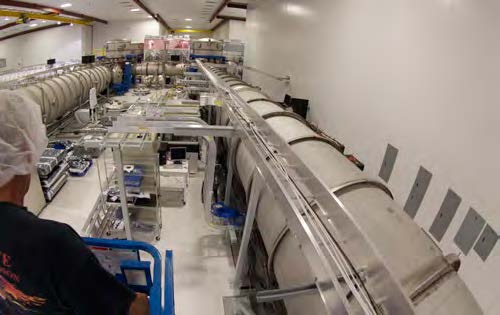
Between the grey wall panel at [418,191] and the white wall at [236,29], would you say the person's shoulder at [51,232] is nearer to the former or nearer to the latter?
the grey wall panel at [418,191]

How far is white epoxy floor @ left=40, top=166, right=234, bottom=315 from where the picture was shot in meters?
2.57

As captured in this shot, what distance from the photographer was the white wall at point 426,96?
1.35 m

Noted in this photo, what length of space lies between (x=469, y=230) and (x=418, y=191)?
0.41 metres

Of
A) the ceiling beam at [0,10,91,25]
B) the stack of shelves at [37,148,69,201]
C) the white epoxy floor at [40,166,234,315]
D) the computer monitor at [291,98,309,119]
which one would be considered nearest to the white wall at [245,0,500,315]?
the computer monitor at [291,98,309,119]

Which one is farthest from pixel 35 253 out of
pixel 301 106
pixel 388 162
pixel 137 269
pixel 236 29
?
pixel 236 29

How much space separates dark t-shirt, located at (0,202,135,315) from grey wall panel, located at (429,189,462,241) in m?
1.57

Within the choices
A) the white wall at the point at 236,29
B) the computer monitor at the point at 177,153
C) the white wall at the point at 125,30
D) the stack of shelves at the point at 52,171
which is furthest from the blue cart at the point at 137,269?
the white wall at the point at 125,30

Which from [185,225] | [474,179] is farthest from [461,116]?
[185,225]

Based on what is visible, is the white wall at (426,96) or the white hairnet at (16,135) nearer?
the white hairnet at (16,135)

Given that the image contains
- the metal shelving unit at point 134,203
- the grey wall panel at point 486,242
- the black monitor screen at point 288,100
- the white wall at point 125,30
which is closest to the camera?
the grey wall panel at point 486,242

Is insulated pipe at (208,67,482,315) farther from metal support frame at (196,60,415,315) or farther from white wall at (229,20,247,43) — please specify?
white wall at (229,20,247,43)

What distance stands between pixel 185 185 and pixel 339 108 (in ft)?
7.95

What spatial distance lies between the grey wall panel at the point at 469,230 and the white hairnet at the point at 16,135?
1.80 meters

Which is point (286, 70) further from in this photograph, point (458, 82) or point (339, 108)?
point (458, 82)
